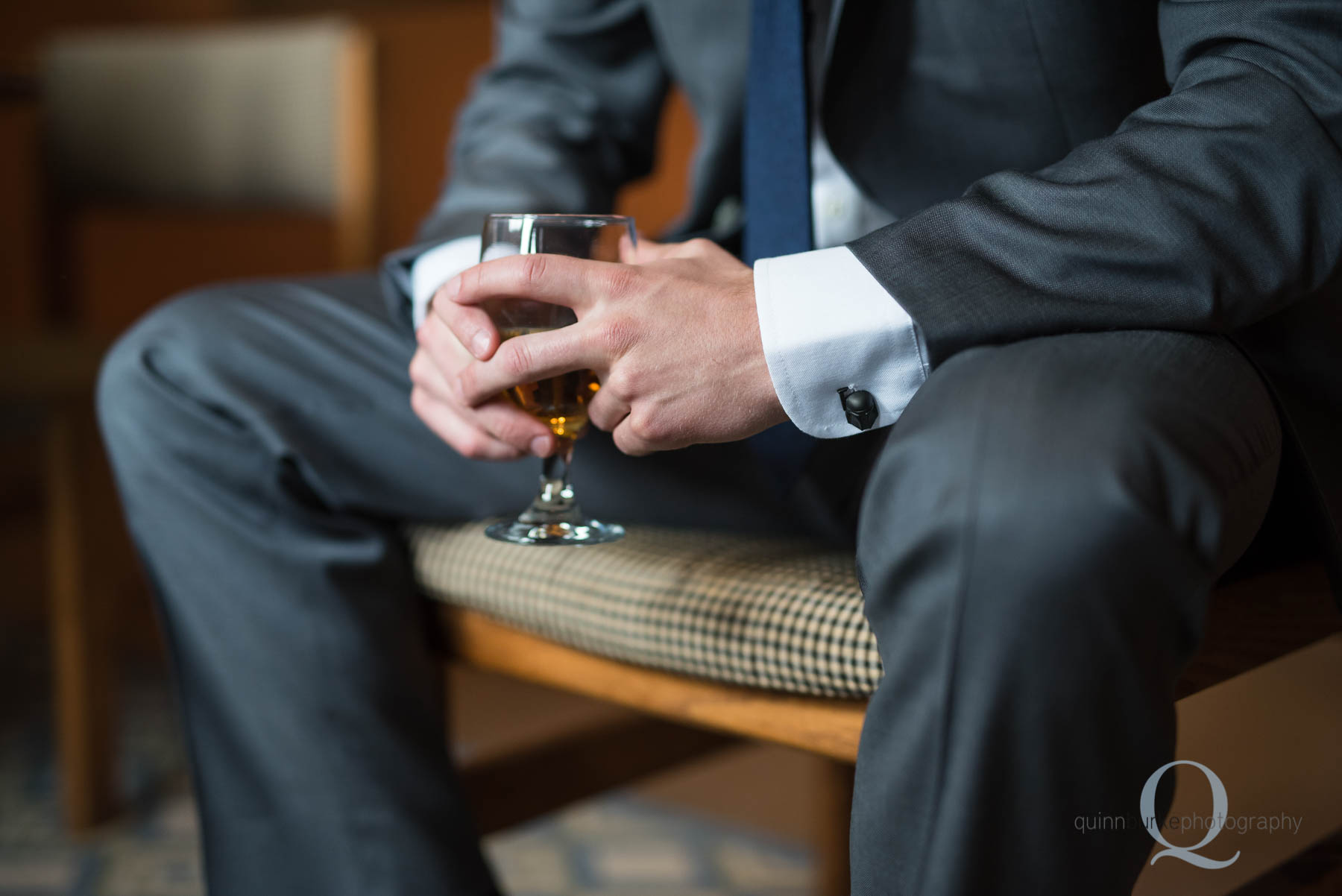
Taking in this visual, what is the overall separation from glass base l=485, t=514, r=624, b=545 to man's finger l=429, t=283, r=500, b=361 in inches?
3.4

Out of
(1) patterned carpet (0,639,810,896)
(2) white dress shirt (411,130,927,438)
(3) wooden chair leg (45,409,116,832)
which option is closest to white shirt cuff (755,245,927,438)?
(2) white dress shirt (411,130,927,438)

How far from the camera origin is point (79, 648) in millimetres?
1389

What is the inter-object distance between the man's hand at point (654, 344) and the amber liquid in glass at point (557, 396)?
0.01 metres

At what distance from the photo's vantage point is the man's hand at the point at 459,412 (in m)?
0.63

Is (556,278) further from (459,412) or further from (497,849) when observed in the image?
(497,849)

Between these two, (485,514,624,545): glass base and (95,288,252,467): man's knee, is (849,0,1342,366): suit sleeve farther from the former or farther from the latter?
(95,288,252,467): man's knee

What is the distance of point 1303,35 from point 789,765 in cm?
109

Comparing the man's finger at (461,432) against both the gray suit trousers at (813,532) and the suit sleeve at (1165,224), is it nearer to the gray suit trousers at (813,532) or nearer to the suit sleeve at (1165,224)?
the gray suit trousers at (813,532)

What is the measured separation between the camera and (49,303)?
78.3 inches

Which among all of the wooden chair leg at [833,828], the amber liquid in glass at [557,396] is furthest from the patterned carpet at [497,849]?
the amber liquid in glass at [557,396]

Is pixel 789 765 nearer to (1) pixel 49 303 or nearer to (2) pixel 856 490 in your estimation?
(2) pixel 856 490

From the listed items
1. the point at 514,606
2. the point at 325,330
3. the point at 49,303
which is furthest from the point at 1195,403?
the point at 49,303

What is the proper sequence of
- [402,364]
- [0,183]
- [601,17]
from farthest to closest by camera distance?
[0,183] < [601,17] < [402,364]

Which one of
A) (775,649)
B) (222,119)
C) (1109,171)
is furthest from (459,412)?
(222,119)
